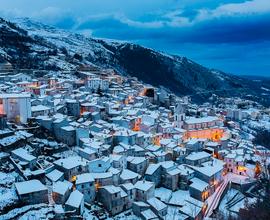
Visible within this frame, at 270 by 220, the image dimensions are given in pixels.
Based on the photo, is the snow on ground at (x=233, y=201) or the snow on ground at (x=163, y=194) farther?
the snow on ground at (x=163, y=194)

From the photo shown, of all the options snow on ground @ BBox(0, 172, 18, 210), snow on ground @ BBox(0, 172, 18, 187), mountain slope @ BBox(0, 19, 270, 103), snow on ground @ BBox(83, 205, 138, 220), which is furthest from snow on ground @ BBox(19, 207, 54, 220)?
mountain slope @ BBox(0, 19, 270, 103)

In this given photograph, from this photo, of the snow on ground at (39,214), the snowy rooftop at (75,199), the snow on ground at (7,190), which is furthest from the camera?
the snowy rooftop at (75,199)

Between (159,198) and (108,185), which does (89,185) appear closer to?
(108,185)

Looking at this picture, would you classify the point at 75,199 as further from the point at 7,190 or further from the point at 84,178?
the point at 7,190

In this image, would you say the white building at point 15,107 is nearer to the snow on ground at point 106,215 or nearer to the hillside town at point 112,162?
the hillside town at point 112,162

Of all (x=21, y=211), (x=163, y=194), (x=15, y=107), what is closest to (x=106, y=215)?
(x=163, y=194)

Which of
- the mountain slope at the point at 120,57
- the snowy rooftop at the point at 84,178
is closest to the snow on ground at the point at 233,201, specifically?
the snowy rooftop at the point at 84,178

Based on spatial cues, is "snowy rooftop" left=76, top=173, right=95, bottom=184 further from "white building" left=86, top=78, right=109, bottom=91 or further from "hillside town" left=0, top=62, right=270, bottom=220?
"white building" left=86, top=78, right=109, bottom=91
